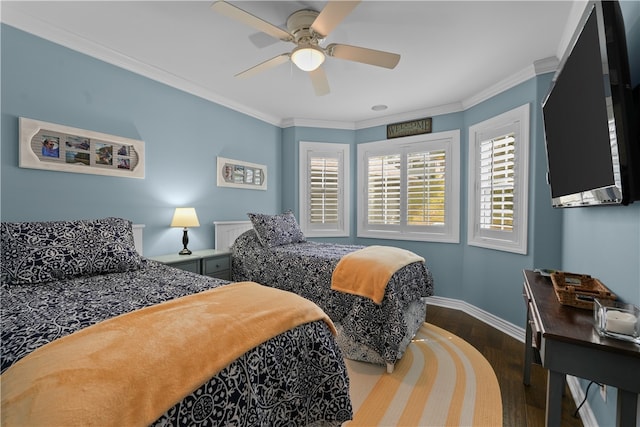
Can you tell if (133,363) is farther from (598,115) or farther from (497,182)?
(497,182)

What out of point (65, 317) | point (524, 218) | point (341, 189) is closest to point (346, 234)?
point (341, 189)

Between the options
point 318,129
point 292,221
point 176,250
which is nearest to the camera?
point 176,250

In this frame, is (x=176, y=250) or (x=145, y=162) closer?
(x=145, y=162)

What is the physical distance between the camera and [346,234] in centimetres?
460

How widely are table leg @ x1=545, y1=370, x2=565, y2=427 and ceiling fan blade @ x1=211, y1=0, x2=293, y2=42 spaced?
2.29 metres

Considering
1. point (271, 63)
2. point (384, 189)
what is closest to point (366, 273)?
point (271, 63)

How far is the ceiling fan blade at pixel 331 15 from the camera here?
1.61 meters

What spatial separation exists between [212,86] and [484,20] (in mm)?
2725

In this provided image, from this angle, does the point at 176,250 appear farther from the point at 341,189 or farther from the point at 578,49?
the point at 578,49

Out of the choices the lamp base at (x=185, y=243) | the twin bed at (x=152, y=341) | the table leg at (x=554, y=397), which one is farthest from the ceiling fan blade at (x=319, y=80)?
the table leg at (x=554, y=397)

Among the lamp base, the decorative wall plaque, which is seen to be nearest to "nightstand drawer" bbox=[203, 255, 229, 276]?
the lamp base

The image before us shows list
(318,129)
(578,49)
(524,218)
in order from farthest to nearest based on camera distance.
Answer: (318,129), (524,218), (578,49)

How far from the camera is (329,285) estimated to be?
8.10 feet

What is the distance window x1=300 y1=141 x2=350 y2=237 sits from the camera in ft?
14.9
